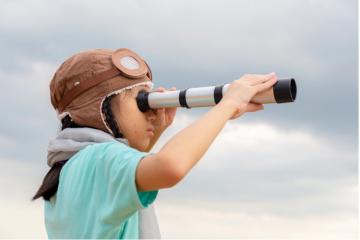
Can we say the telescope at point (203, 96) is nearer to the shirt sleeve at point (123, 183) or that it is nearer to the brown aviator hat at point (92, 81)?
the brown aviator hat at point (92, 81)

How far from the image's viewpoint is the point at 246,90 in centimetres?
300

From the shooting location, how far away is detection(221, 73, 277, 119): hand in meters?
2.93

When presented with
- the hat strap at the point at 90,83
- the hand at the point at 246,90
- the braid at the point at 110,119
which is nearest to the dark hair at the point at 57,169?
the braid at the point at 110,119

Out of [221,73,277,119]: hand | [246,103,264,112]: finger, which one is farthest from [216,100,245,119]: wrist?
[246,103,264,112]: finger

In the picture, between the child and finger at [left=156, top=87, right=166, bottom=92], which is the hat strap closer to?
the child

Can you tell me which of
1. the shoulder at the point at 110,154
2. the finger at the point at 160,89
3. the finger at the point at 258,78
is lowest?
the shoulder at the point at 110,154

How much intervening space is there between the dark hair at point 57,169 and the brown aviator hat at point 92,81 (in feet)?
0.08

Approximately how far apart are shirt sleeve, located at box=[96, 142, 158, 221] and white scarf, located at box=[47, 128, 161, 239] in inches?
14.3

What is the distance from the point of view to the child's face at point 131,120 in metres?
3.30

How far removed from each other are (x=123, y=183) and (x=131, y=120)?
0.69 meters

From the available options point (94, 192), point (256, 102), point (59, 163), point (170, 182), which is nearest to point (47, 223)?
point (59, 163)

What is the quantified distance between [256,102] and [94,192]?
85cm

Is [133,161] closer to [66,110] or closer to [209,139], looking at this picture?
[209,139]

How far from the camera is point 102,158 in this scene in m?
2.85
